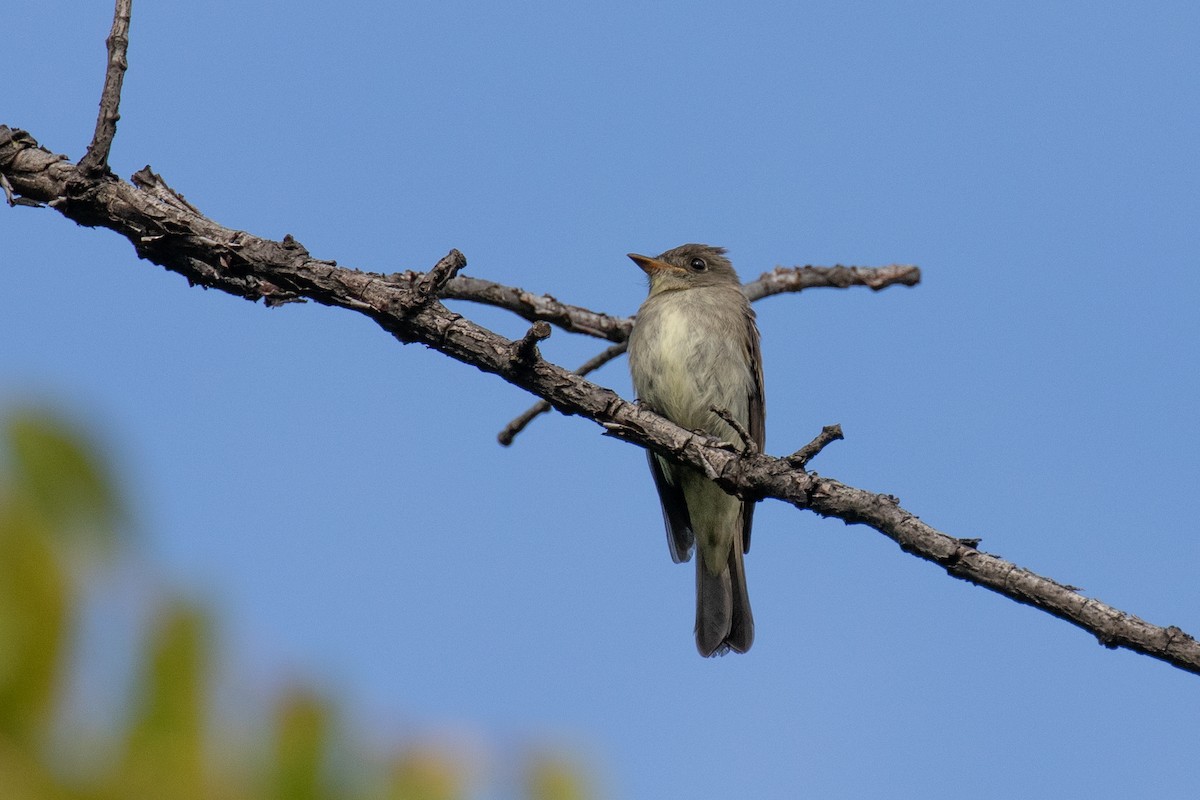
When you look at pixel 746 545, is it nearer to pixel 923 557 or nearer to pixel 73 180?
pixel 923 557

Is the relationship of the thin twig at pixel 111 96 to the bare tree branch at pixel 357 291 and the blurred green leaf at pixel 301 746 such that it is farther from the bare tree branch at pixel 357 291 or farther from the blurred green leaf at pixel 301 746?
the blurred green leaf at pixel 301 746

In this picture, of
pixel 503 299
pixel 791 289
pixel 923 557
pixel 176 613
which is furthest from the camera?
pixel 791 289

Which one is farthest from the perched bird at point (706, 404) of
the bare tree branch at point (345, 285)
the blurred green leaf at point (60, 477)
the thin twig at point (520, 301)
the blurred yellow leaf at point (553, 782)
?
the blurred green leaf at point (60, 477)

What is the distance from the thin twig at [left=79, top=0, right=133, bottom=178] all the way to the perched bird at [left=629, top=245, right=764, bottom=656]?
434cm

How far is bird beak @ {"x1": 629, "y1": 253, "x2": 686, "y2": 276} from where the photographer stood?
10594 mm

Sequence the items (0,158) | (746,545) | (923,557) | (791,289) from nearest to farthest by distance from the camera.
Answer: (923,557), (0,158), (791,289), (746,545)

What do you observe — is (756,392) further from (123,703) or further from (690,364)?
(123,703)

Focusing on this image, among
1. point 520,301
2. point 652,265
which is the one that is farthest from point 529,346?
point 652,265

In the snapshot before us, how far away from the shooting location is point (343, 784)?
1729 millimetres

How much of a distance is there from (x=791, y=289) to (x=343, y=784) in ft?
24.7

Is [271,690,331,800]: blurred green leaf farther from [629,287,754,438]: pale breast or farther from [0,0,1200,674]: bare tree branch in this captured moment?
[629,287,754,438]: pale breast

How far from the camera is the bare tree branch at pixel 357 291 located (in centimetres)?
519

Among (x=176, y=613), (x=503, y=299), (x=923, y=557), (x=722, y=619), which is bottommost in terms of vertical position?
(x=176, y=613)

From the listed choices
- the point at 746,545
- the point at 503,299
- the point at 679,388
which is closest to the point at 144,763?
the point at 503,299
